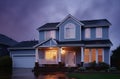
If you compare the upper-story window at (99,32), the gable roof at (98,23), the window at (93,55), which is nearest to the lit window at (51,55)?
the window at (93,55)

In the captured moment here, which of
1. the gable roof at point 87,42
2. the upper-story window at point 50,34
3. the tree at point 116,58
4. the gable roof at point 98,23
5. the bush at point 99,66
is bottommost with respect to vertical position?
the bush at point 99,66

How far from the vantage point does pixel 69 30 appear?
38.8 meters

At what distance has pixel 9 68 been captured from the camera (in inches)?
1241

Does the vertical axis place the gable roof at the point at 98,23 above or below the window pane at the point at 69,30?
above

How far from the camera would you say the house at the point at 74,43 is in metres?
36.8

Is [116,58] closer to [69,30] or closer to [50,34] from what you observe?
[69,30]

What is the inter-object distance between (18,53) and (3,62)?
47.3ft

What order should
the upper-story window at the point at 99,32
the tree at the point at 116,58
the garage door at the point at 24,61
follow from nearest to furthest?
the tree at the point at 116,58
the upper-story window at the point at 99,32
the garage door at the point at 24,61

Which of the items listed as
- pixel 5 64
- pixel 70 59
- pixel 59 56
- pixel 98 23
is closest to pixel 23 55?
pixel 70 59

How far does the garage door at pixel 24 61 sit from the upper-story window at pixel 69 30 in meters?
8.51

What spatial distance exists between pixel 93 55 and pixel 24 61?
532 inches

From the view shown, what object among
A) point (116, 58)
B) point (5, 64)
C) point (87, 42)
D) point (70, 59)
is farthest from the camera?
point (70, 59)

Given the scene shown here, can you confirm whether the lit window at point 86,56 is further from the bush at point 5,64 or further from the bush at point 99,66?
the bush at point 5,64

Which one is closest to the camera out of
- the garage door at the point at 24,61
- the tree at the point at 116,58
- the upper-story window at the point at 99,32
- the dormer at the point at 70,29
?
the tree at the point at 116,58
